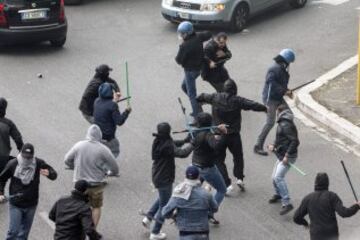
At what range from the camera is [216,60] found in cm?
1527

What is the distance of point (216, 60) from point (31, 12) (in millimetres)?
5192

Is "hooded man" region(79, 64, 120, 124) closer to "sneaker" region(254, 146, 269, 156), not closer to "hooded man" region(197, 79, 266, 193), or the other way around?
"hooded man" region(197, 79, 266, 193)

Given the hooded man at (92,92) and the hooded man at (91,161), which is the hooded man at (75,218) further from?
the hooded man at (92,92)

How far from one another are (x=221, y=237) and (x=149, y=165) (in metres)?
2.49

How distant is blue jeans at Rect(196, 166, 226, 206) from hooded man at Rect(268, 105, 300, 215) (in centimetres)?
79

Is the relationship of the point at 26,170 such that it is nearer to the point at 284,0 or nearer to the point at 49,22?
the point at 49,22

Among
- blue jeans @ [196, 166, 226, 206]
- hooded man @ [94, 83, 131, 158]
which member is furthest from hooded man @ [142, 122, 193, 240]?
hooded man @ [94, 83, 131, 158]

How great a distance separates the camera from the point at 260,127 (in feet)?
50.5

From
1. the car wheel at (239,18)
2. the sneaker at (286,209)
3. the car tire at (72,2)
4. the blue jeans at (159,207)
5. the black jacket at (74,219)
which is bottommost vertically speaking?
the car tire at (72,2)

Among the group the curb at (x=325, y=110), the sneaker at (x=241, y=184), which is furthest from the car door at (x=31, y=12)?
the sneaker at (x=241, y=184)

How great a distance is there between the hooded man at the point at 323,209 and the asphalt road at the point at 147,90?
1256mm

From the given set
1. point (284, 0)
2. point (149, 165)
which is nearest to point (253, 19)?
point (284, 0)

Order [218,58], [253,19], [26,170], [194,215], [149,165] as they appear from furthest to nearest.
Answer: [253,19]
[218,58]
[149,165]
[26,170]
[194,215]

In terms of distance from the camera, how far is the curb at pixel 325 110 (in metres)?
14.9
